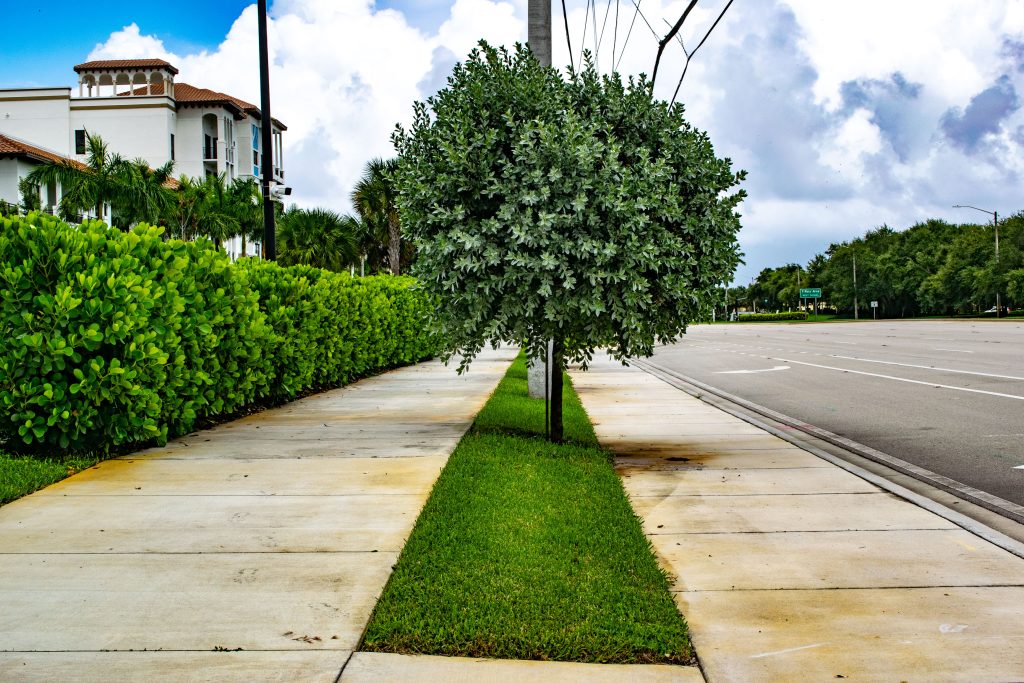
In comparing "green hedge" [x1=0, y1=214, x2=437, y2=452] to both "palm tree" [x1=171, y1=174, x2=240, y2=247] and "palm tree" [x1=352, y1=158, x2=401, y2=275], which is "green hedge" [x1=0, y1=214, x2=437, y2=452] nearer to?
"palm tree" [x1=352, y1=158, x2=401, y2=275]

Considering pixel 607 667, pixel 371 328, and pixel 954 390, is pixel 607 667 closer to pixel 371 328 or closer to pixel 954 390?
pixel 954 390

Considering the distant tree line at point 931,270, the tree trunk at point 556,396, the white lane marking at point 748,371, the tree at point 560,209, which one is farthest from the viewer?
the distant tree line at point 931,270

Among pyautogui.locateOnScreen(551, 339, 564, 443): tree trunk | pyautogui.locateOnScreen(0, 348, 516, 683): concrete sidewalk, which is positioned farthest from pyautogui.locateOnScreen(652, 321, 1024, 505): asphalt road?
pyautogui.locateOnScreen(0, 348, 516, 683): concrete sidewalk

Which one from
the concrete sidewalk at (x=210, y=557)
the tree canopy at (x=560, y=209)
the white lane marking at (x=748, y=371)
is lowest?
the white lane marking at (x=748, y=371)

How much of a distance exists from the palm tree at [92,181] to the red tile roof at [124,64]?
21.0 metres

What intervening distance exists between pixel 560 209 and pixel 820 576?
3847 millimetres

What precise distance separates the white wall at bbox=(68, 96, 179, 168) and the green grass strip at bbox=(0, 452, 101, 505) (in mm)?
58661

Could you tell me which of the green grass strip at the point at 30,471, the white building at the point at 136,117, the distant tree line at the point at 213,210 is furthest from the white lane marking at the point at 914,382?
the white building at the point at 136,117

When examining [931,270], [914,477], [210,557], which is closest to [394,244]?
[914,477]

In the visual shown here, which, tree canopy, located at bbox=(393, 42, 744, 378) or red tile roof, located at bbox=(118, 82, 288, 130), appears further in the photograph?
red tile roof, located at bbox=(118, 82, 288, 130)

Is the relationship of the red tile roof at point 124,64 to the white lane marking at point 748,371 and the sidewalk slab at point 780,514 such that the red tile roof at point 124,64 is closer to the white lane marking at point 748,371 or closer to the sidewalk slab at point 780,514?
the white lane marking at point 748,371

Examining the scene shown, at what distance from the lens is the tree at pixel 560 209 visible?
7.86m

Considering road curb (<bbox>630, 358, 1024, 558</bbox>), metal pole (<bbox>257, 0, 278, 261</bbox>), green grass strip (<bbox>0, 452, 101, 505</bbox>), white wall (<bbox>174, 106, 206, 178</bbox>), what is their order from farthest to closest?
white wall (<bbox>174, 106, 206, 178</bbox>) < metal pole (<bbox>257, 0, 278, 261</bbox>) < green grass strip (<bbox>0, 452, 101, 505</bbox>) < road curb (<bbox>630, 358, 1024, 558</bbox>)

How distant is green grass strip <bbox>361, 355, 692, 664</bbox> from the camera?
4105 millimetres
